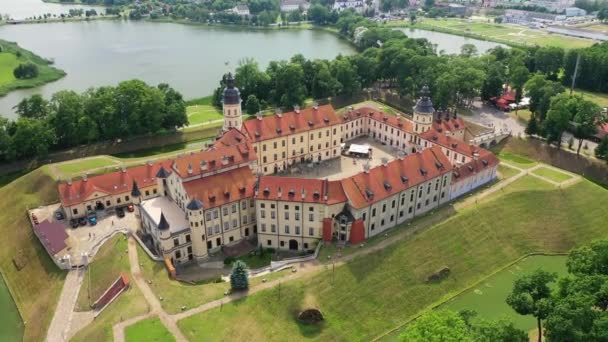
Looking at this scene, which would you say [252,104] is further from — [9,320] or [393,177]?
[9,320]

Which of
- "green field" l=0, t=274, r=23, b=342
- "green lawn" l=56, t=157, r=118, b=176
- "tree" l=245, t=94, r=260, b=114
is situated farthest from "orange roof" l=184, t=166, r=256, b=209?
"tree" l=245, t=94, r=260, b=114

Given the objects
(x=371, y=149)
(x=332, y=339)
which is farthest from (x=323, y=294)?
(x=371, y=149)

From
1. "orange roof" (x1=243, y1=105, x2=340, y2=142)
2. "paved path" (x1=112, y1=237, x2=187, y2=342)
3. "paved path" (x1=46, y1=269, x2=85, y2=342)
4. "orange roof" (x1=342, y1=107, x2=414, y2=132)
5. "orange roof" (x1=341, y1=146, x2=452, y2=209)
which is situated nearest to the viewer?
"paved path" (x1=112, y1=237, x2=187, y2=342)

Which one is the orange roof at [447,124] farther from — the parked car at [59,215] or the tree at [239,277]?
the parked car at [59,215]

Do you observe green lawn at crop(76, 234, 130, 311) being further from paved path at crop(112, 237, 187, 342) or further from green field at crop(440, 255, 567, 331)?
green field at crop(440, 255, 567, 331)

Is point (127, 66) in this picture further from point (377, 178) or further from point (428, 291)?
point (428, 291)

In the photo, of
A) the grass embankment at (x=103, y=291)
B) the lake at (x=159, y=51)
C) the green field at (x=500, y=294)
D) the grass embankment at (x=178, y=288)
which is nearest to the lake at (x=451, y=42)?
the lake at (x=159, y=51)
